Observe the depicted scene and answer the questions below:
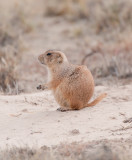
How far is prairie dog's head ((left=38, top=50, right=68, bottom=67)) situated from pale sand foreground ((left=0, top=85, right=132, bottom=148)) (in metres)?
0.76

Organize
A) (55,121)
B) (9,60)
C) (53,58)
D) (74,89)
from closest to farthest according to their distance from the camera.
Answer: (55,121), (74,89), (53,58), (9,60)

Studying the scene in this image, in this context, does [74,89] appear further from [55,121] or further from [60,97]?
[55,121]

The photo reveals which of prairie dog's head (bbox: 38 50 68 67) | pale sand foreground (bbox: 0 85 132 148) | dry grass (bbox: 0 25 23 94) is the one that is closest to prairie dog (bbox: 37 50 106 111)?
prairie dog's head (bbox: 38 50 68 67)

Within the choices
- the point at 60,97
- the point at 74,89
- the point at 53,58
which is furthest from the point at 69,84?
the point at 53,58

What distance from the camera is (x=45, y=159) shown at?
184 inches

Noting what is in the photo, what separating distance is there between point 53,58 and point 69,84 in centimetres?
60

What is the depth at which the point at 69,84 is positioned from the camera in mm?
6918

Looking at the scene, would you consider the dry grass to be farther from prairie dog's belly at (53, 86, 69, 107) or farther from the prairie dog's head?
prairie dog's belly at (53, 86, 69, 107)

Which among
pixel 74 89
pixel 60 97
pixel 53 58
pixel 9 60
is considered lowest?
pixel 60 97

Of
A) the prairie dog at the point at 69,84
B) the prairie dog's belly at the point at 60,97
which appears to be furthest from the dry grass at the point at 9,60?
the prairie dog's belly at the point at 60,97

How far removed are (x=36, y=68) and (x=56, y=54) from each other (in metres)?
4.52

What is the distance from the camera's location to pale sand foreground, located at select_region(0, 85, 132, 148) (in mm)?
5836

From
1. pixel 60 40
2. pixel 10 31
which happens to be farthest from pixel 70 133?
pixel 60 40

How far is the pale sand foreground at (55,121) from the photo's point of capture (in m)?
5.84
